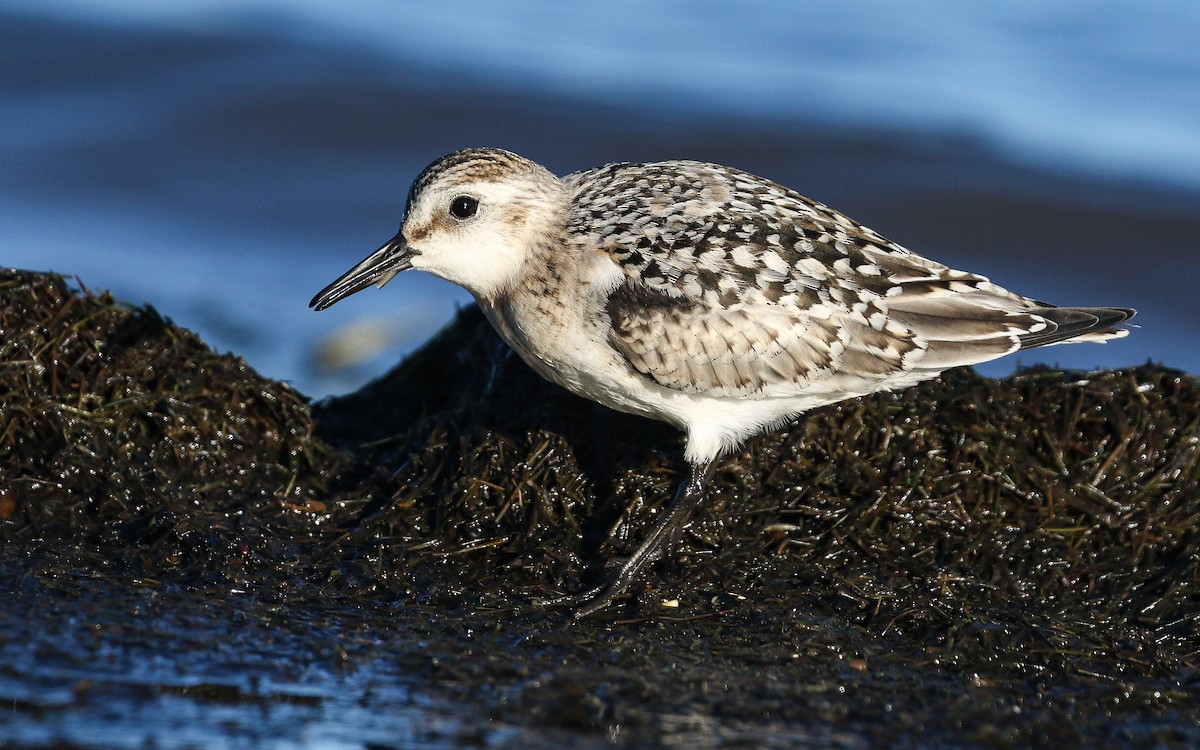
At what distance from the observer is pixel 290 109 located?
45.8 feet

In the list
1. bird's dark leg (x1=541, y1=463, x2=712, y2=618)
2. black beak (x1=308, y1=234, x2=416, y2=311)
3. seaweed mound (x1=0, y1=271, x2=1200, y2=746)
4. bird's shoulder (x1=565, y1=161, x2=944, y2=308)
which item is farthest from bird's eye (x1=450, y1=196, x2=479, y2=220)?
bird's dark leg (x1=541, y1=463, x2=712, y2=618)

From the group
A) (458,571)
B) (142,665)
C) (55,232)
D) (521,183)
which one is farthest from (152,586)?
(55,232)

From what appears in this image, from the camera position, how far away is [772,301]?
20.3ft

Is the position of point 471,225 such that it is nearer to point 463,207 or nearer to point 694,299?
point 463,207

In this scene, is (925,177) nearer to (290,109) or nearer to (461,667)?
(290,109)

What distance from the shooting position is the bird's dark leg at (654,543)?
587cm

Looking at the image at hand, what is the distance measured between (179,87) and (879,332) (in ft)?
33.2

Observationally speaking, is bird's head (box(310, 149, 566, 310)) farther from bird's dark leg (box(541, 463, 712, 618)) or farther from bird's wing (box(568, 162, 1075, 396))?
bird's dark leg (box(541, 463, 712, 618))

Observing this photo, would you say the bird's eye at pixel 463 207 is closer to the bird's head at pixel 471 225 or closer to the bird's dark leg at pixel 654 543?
the bird's head at pixel 471 225

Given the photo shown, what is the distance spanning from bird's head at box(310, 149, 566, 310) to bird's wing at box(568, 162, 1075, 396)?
0.27 m

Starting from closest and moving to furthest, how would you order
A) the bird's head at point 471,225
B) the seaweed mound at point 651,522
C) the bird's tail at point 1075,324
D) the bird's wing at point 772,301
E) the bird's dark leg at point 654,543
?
1. the seaweed mound at point 651,522
2. the bird's dark leg at point 654,543
3. the bird's wing at point 772,301
4. the bird's head at point 471,225
5. the bird's tail at point 1075,324

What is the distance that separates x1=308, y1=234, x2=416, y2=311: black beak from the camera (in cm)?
651

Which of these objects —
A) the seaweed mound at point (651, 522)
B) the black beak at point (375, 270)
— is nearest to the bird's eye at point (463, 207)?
the black beak at point (375, 270)

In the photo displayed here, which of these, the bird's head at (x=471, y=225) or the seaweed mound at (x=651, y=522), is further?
the bird's head at (x=471, y=225)
